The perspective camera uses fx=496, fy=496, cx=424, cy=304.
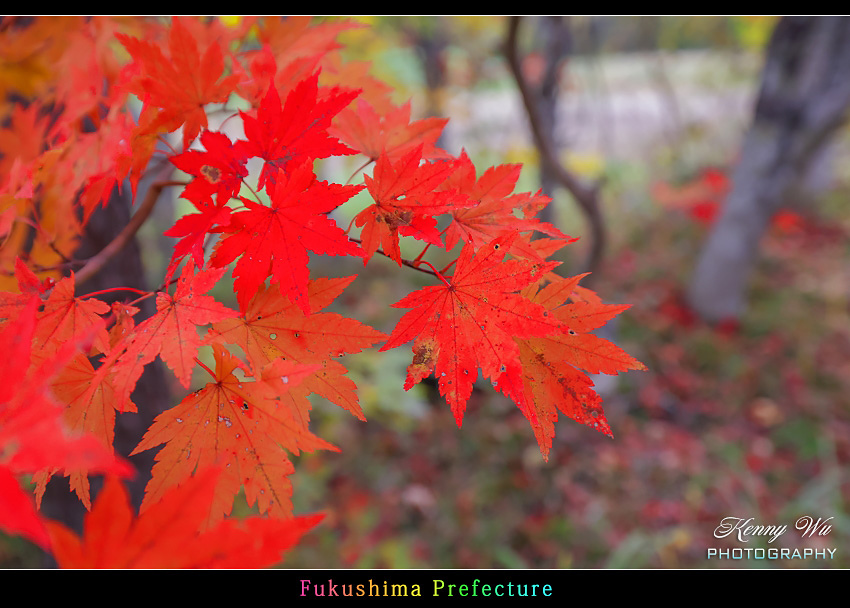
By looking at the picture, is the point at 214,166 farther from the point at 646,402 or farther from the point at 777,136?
the point at 777,136

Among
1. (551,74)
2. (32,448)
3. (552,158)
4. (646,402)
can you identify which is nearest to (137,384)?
(32,448)

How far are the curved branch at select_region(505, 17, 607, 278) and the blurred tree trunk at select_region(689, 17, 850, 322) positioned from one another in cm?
174

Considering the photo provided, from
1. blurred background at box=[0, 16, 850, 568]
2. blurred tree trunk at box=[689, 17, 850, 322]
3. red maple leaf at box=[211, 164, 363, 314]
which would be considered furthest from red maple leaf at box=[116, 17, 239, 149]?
blurred tree trunk at box=[689, 17, 850, 322]

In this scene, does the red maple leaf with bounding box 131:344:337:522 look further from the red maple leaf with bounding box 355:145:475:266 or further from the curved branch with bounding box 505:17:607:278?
the curved branch with bounding box 505:17:607:278

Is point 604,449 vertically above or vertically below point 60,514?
below

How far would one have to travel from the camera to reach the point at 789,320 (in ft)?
12.4

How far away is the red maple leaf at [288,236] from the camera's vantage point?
25.9 inches

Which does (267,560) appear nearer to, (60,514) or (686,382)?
(60,514)

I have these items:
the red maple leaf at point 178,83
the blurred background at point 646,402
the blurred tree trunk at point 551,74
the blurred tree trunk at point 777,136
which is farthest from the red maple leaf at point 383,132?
the blurred tree trunk at point 777,136

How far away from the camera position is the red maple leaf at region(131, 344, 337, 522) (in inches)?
26.5

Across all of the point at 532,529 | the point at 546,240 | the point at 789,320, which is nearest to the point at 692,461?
the point at 532,529

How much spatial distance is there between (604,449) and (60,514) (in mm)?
2545

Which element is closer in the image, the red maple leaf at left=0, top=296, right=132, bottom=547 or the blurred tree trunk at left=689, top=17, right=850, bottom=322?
the red maple leaf at left=0, top=296, right=132, bottom=547

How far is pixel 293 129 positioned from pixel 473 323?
14.8 inches
